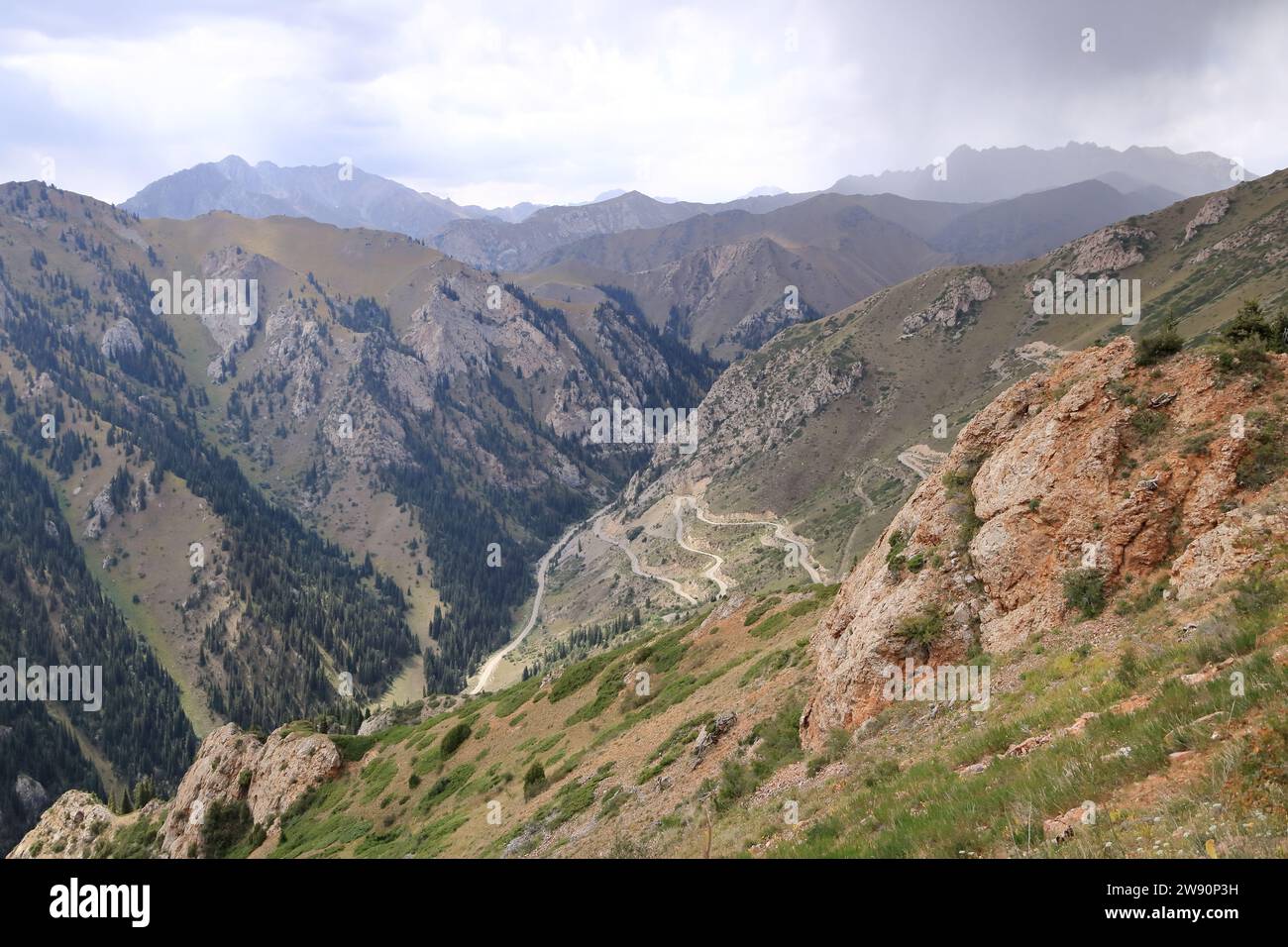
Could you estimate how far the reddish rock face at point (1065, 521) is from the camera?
19.6m

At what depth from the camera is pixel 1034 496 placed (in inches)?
940

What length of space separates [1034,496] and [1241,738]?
16817mm

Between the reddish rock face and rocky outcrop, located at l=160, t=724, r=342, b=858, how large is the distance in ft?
158

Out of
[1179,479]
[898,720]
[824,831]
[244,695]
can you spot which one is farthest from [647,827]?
[244,695]

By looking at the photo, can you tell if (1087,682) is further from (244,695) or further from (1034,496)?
(244,695)

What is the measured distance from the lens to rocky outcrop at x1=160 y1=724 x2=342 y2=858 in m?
55.7

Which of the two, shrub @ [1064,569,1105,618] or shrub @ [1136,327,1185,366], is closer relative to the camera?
shrub @ [1064,569,1105,618]

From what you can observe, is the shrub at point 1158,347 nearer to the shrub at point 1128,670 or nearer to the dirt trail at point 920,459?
the shrub at point 1128,670

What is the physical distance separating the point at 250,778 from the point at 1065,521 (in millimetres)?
68855

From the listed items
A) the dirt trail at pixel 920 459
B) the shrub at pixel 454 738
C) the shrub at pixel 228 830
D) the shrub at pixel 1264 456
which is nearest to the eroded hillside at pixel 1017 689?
the shrub at pixel 1264 456

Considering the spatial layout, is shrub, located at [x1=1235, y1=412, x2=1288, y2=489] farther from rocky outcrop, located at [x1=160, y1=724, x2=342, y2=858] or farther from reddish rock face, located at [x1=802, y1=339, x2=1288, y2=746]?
rocky outcrop, located at [x1=160, y1=724, x2=342, y2=858]

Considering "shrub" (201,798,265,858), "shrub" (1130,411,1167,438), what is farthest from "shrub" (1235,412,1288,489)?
"shrub" (201,798,265,858)
